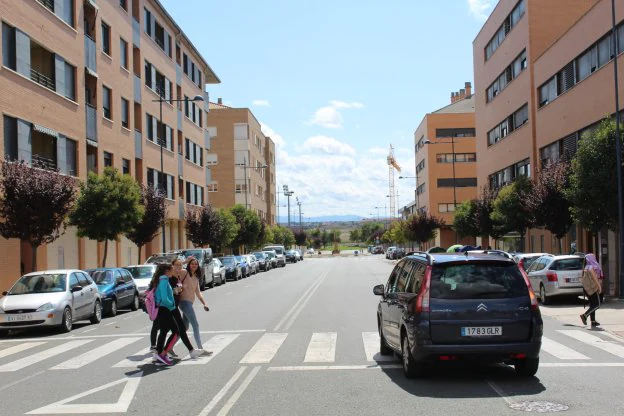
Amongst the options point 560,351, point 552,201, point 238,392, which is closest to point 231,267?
point 552,201

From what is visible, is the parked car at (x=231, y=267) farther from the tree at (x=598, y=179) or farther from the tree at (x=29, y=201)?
the tree at (x=598, y=179)

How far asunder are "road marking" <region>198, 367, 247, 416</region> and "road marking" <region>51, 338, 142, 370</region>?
2.92m

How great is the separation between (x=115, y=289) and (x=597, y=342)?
1374 cm

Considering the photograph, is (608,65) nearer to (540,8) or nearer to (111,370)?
(540,8)

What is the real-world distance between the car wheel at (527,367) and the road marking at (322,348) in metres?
3.00

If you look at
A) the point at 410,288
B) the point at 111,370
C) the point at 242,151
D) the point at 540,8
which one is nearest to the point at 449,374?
the point at 410,288

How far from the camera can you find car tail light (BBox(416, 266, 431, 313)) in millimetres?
8750

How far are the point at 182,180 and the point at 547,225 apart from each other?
98.9 ft

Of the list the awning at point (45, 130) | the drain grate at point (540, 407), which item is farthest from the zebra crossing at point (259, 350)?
the awning at point (45, 130)

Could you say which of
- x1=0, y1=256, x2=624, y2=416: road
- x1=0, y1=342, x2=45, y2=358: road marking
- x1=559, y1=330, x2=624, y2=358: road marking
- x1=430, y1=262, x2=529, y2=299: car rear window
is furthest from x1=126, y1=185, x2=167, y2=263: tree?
x1=430, y1=262, x2=529, y2=299: car rear window

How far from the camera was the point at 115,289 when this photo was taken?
20.9m

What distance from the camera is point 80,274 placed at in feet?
60.5

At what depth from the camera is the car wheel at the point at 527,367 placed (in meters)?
9.00

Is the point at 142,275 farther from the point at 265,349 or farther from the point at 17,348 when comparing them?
the point at 265,349
